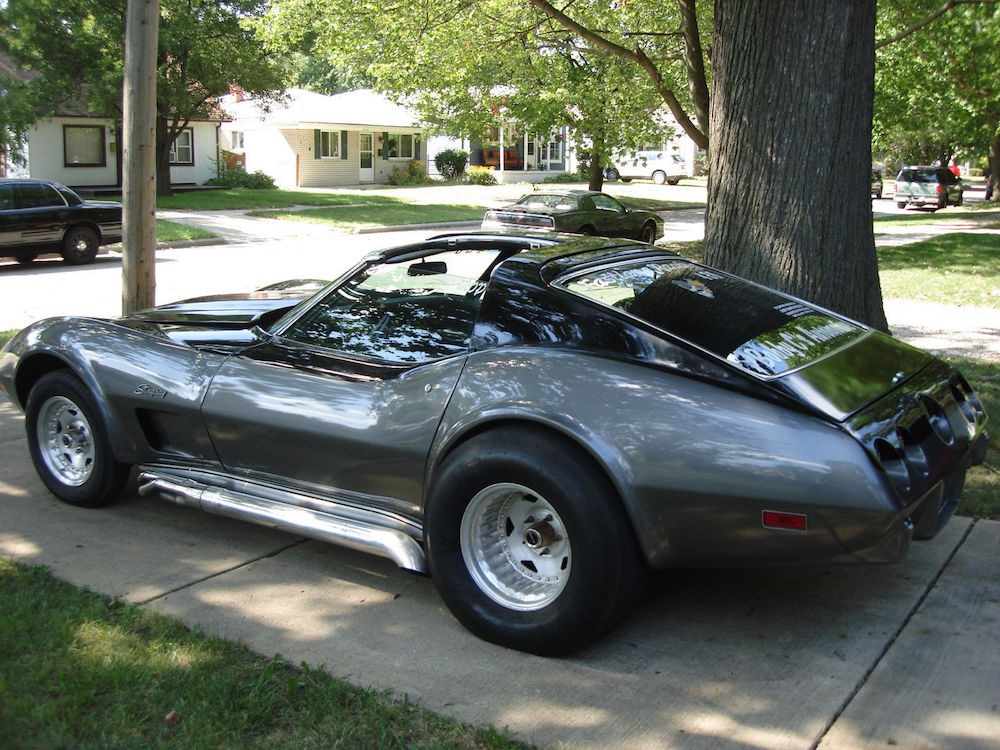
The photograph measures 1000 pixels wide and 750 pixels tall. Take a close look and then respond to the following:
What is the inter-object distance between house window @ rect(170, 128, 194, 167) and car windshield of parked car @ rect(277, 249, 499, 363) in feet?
112

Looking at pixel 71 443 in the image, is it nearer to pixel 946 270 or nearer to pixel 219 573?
pixel 219 573

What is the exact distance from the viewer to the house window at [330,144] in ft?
134

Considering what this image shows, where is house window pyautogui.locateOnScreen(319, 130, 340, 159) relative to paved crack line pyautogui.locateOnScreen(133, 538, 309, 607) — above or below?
above

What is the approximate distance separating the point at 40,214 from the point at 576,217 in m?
10.6

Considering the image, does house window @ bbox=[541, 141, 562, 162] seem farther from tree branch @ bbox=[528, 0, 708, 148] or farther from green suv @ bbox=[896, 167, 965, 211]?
tree branch @ bbox=[528, 0, 708, 148]

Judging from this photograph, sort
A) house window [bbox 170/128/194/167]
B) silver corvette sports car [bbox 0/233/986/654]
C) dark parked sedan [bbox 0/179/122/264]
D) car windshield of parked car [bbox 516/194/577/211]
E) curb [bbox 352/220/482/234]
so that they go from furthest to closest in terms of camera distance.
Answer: house window [bbox 170/128/194/167]
curb [bbox 352/220/482/234]
car windshield of parked car [bbox 516/194/577/211]
dark parked sedan [bbox 0/179/122/264]
silver corvette sports car [bbox 0/233/986/654]

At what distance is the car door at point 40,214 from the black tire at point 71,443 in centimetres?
1294

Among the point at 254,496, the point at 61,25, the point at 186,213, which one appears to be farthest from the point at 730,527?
the point at 61,25

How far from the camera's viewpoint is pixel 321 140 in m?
40.8

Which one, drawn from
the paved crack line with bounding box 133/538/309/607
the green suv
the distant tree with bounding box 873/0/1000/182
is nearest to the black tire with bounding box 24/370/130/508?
the paved crack line with bounding box 133/538/309/607

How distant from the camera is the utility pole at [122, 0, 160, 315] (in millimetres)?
7004

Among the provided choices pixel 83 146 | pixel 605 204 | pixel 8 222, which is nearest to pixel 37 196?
pixel 8 222

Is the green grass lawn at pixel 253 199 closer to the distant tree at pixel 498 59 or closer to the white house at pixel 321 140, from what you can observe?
the white house at pixel 321 140

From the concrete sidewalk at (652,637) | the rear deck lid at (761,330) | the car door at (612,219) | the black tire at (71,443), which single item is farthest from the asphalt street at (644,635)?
the car door at (612,219)
